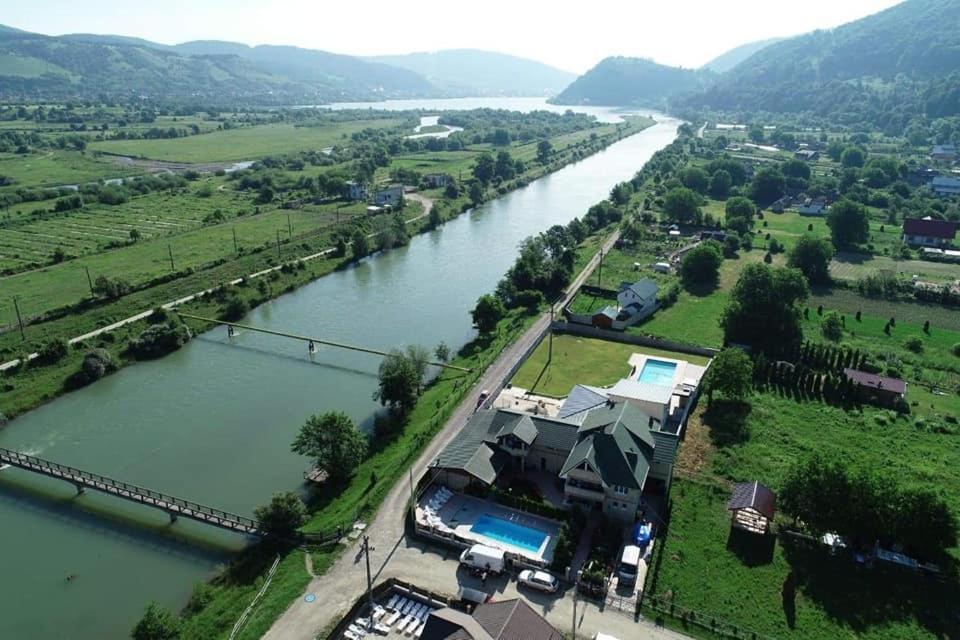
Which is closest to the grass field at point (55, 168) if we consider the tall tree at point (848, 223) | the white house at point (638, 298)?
the white house at point (638, 298)

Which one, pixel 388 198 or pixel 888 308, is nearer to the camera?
pixel 888 308

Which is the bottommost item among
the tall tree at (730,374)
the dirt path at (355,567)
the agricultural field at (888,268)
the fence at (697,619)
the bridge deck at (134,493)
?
the bridge deck at (134,493)

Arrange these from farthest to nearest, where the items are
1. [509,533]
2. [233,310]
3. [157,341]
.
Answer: [233,310]
[157,341]
[509,533]

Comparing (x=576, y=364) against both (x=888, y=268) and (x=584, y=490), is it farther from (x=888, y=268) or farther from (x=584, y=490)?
(x=888, y=268)

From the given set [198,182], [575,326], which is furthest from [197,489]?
[198,182]

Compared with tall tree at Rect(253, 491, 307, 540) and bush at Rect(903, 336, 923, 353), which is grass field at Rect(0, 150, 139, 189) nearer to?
tall tree at Rect(253, 491, 307, 540)

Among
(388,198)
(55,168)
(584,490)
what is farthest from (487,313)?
(55,168)

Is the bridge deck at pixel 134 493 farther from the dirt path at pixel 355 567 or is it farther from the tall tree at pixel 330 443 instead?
the dirt path at pixel 355 567
